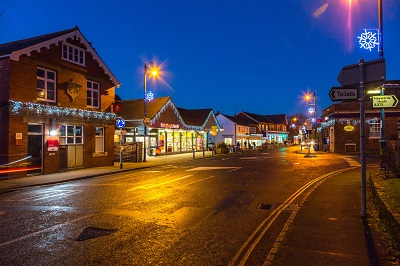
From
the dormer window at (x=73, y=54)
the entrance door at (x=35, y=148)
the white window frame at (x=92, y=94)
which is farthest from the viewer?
the white window frame at (x=92, y=94)

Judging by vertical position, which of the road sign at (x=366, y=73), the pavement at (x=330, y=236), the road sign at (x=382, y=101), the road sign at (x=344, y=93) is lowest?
the pavement at (x=330, y=236)

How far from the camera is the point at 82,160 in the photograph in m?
22.8

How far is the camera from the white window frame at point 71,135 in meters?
21.5

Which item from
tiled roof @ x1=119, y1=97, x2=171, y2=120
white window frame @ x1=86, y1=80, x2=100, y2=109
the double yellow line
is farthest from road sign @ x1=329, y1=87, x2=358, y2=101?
tiled roof @ x1=119, y1=97, x2=171, y2=120

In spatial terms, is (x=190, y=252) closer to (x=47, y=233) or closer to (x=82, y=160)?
(x=47, y=233)

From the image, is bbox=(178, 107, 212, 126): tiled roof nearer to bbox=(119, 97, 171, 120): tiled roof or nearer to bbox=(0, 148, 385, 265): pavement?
bbox=(119, 97, 171, 120): tiled roof

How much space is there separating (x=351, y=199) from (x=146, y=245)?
7.18 meters

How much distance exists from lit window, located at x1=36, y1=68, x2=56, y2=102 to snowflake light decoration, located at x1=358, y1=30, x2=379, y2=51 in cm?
1763

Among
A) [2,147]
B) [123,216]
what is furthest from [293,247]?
[2,147]

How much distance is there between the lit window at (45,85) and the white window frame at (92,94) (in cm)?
341

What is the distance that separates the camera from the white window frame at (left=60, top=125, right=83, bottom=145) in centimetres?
2148

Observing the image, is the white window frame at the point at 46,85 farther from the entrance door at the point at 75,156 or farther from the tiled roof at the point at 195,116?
the tiled roof at the point at 195,116

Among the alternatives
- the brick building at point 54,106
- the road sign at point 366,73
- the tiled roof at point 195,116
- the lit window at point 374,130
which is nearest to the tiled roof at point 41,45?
the brick building at point 54,106

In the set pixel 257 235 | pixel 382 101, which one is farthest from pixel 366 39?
pixel 257 235
